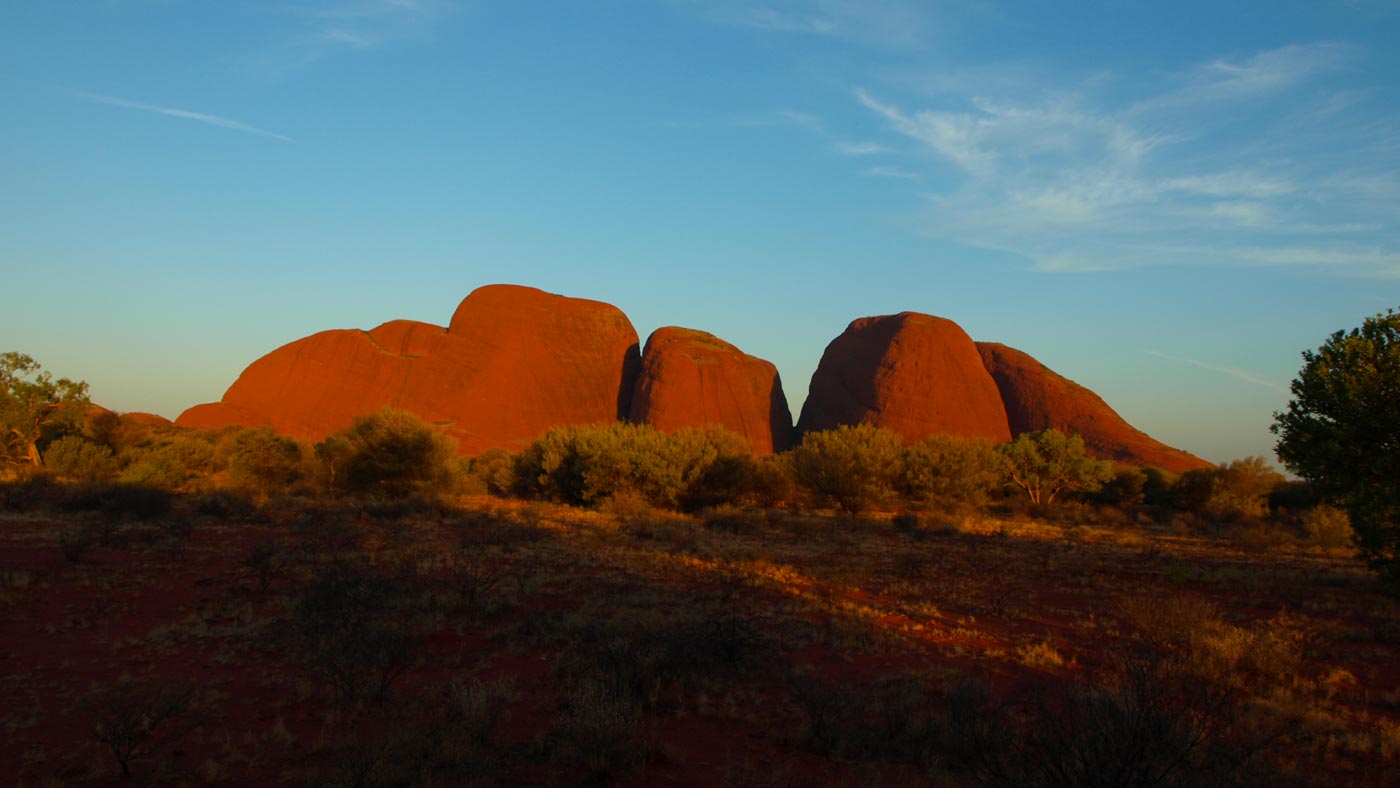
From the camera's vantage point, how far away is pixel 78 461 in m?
24.8

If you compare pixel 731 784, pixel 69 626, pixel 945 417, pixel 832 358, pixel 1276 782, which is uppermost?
pixel 832 358

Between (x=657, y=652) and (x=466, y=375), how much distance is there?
49.8 metres

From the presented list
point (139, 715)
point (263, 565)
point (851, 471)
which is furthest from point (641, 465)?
point (139, 715)

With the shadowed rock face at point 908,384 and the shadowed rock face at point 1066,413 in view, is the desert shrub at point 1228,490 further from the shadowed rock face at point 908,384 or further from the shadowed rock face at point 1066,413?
the shadowed rock face at point 908,384

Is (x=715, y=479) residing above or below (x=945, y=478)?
below

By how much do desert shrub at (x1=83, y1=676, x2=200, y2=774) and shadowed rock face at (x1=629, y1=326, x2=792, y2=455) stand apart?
146 ft

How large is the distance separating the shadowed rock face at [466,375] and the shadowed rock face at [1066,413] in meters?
29.3

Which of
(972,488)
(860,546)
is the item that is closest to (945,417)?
(972,488)

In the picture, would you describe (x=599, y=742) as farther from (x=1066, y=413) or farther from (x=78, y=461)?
(x=1066, y=413)

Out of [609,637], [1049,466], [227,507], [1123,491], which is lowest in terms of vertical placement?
[227,507]

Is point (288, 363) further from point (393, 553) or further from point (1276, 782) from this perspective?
point (1276, 782)

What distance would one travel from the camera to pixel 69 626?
7871mm

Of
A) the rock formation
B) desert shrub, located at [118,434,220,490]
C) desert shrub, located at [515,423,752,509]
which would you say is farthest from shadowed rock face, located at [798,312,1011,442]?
desert shrub, located at [118,434,220,490]

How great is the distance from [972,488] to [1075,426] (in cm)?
2878
